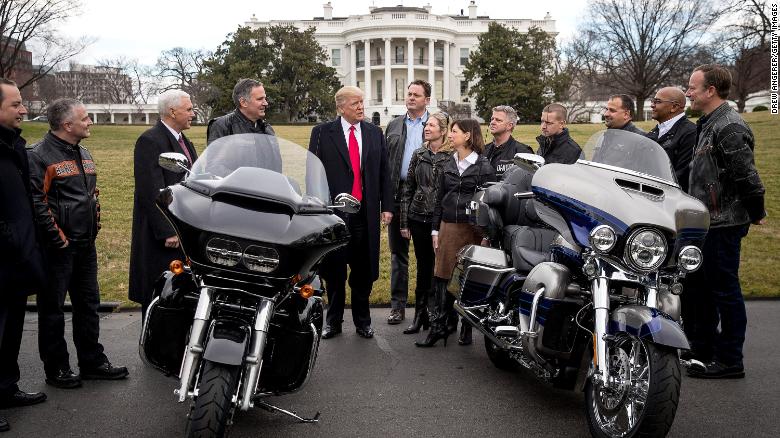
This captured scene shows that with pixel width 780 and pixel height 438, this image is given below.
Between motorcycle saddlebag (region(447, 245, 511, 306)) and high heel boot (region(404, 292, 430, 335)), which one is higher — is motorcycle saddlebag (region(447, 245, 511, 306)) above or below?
above

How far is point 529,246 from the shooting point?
5.04 m

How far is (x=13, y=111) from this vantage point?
15.4 feet

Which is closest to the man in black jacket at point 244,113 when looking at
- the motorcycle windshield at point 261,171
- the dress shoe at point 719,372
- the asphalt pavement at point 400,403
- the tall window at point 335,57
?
the motorcycle windshield at point 261,171

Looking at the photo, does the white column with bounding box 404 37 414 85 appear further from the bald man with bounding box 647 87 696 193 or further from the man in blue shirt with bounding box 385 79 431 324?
the bald man with bounding box 647 87 696 193

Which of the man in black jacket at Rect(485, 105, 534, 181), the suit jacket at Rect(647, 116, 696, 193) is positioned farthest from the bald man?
the man in black jacket at Rect(485, 105, 534, 181)

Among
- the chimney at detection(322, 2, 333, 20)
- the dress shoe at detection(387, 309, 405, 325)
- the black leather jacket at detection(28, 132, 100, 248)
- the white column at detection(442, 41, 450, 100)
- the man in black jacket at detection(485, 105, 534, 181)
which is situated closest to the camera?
the black leather jacket at detection(28, 132, 100, 248)

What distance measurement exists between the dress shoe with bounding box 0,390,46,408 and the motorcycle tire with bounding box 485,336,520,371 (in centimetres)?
309

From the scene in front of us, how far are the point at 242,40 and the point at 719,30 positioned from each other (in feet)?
112

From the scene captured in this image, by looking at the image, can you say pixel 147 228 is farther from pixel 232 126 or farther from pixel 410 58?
pixel 410 58

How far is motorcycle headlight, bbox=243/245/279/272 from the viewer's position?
140 inches

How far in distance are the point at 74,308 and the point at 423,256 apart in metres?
3.01

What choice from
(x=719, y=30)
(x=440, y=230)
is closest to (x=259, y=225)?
(x=440, y=230)

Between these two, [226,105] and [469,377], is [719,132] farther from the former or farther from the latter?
[226,105]

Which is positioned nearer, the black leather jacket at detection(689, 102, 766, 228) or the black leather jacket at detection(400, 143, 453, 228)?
the black leather jacket at detection(689, 102, 766, 228)
